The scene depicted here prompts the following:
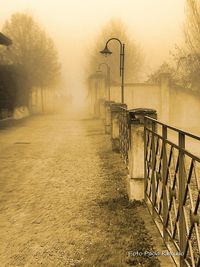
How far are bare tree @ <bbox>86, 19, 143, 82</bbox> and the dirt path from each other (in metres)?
38.0

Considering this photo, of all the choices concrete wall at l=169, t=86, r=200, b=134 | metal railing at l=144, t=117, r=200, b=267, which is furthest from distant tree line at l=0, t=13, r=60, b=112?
metal railing at l=144, t=117, r=200, b=267

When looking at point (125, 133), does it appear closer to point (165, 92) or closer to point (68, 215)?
point (68, 215)

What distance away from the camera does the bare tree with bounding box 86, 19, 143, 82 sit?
155ft

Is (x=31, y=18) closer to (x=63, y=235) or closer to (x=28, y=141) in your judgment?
(x=28, y=141)

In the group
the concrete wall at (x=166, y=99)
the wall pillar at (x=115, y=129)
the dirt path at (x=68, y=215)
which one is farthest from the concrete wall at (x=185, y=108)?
the dirt path at (x=68, y=215)

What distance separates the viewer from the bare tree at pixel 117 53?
4709cm

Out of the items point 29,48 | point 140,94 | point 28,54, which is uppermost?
point 29,48

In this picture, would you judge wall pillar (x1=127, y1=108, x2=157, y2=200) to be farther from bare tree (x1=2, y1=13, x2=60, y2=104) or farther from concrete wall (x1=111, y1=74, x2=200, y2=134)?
bare tree (x1=2, y1=13, x2=60, y2=104)

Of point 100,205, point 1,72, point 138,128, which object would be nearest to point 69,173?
point 100,205

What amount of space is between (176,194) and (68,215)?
2.19 meters

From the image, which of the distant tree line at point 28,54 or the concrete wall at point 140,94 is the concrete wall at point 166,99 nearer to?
the concrete wall at point 140,94

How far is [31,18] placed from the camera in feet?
126

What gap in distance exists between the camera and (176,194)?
3.83 m

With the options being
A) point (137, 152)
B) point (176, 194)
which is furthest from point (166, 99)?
point (176, 194)
